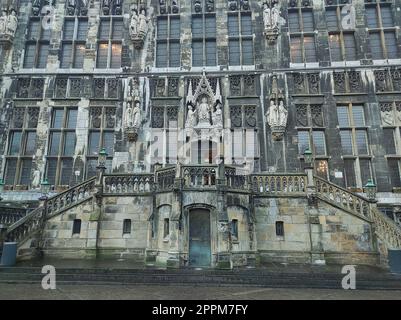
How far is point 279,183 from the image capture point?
14.7 meters

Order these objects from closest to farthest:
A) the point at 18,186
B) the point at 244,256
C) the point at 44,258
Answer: the point at 244,256, the point at 44,258, the point at 18,186

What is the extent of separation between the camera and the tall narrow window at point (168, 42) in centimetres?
2039

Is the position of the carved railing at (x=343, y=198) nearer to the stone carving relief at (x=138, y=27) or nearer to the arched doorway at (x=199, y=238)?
the arched doorway at (x=199, y=238)

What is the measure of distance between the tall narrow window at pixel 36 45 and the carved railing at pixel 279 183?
52.9 feet

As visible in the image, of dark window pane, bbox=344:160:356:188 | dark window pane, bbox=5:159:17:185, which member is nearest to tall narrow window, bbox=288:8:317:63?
dark window pane, bbox=344:160:356:188

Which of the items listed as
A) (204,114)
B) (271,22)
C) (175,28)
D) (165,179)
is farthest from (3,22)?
(271,22)

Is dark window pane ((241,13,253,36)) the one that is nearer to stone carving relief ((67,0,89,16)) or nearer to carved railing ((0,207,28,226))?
stone carving relief ((67,0,89,16))

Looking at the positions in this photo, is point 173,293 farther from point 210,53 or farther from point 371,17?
point 371,17

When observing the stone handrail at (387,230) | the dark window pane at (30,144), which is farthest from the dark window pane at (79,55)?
the stone handrail at (387,230)

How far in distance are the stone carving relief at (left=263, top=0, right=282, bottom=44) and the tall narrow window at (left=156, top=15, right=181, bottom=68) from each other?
5712 millimetres

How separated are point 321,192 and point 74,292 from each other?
11107mm

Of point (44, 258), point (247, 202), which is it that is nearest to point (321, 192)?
point (247, 202)
